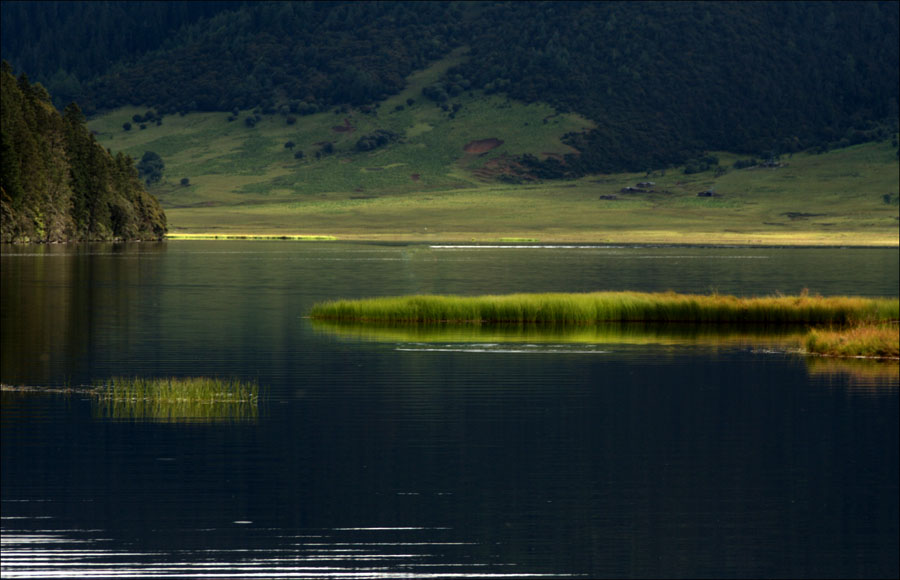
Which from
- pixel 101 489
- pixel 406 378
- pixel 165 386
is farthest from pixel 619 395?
pixel 101 489

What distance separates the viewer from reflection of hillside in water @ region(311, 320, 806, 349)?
59.6 m

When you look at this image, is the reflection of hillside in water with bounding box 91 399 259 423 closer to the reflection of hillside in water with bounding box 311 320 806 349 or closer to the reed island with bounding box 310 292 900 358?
the reflection of hillside in water with bounding box 311 320 806 349

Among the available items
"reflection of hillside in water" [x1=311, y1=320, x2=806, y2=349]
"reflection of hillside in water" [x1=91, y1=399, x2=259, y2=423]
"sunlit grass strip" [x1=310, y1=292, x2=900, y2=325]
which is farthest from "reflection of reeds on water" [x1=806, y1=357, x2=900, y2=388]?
"reflection of hillside in water" [x1=91, y1=399, x2=259, y2=423]

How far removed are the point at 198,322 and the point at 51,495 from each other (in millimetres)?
41594

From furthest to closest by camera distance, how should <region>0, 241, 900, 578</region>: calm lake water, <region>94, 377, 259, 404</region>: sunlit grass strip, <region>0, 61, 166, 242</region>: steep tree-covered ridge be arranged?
<region>0, 61, 166, 242</region>: steep tree-covered ridge < <region>94, 377, 259, 404</region>: sunlit grass strip < <region>0, 241, 900, 578</region>: calm lake water

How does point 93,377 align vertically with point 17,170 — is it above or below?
below

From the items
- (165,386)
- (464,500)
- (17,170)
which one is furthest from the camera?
(17,170)

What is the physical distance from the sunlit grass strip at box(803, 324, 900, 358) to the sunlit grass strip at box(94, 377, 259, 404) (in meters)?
21.3

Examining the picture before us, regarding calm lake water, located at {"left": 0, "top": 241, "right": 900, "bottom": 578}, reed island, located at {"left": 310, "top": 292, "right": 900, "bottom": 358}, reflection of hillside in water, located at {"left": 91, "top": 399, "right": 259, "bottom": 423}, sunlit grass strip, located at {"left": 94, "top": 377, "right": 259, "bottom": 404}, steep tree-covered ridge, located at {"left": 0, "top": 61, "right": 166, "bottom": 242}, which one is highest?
steep tree-covered ridge, located at {"left": 0, "top": 61, "right": 166, "bottom": 242}

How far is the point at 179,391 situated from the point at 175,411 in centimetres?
220

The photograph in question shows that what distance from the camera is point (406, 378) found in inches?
1789

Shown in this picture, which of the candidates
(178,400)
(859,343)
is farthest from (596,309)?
(178,400)

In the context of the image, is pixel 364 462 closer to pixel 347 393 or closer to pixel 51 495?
pixel 51 495

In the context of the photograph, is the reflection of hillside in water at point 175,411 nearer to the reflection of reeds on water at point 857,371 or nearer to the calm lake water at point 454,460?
the calm lake water at point 454,460
